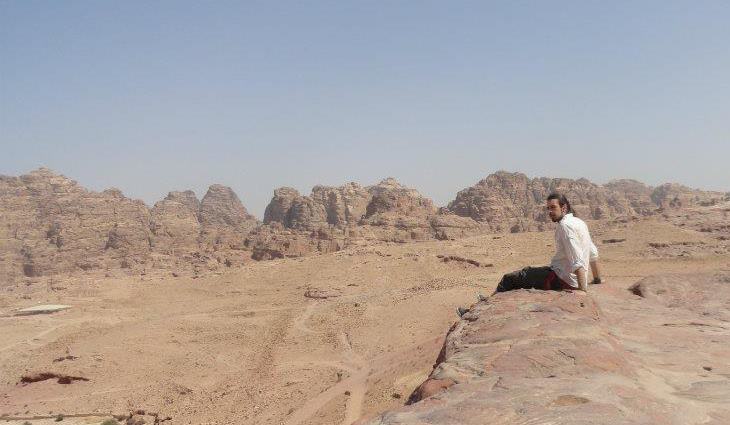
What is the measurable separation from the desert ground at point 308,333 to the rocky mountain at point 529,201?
24.5 m

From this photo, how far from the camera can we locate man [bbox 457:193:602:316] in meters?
6.22

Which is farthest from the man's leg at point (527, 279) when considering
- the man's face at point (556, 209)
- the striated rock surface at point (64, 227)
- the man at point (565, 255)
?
the striated rock surface at point (64, 227)

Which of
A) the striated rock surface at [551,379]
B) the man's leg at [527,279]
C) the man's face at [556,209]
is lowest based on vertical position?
the striated rock surface at [551,379]

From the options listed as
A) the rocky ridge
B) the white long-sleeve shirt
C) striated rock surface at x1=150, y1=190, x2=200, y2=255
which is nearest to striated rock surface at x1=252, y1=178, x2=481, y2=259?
the rocky ridge

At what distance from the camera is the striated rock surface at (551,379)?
141 inches

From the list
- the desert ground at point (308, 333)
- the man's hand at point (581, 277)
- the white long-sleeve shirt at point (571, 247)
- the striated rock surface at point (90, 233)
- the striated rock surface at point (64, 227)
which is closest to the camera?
the white long-sleeve shirt at point (571, 247)

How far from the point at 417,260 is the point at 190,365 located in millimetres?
19038

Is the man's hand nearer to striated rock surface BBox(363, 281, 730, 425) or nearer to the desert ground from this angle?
striated rock surface BBox(363, 281, 730, 425)

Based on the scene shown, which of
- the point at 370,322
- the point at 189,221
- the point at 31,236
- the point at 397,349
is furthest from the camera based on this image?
the point at 189,221

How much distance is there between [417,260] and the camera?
33562 millimetres

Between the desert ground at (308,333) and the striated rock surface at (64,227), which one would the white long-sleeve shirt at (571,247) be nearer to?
the desert ground at (308,333)

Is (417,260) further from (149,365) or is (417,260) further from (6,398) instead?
(6,398)

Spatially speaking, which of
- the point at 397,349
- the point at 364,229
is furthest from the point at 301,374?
the point at 364,229

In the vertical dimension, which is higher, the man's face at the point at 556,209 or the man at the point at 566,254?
the man's face at the point at 556,209
